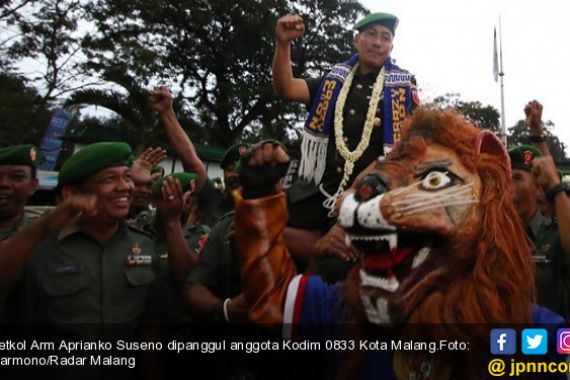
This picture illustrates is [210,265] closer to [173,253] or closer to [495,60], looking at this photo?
[173,253]

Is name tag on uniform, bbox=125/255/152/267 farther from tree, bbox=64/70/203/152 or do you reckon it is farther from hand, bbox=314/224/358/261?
tree, bbox=64/70/203/152

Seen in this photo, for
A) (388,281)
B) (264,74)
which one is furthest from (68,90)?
(388,281)

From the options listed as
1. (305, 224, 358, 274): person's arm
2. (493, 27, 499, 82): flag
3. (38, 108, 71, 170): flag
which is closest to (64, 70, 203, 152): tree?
(38, 108, 71, 170): flag

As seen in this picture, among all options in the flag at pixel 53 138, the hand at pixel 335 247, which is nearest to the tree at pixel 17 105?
the flag at pixel 53 138

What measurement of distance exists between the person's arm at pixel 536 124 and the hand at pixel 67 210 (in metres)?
2.41

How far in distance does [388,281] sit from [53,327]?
152 cm

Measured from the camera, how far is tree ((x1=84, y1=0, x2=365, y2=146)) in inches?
815

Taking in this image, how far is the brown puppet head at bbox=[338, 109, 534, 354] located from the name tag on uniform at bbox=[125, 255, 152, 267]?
49.1 inches

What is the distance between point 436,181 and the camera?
1683 millimetres

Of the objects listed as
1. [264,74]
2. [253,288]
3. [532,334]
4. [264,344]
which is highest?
[264,74]

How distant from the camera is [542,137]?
123 inches

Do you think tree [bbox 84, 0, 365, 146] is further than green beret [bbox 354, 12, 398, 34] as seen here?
Yes

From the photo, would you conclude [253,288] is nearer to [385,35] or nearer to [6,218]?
[385,35]

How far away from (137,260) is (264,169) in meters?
1.09
